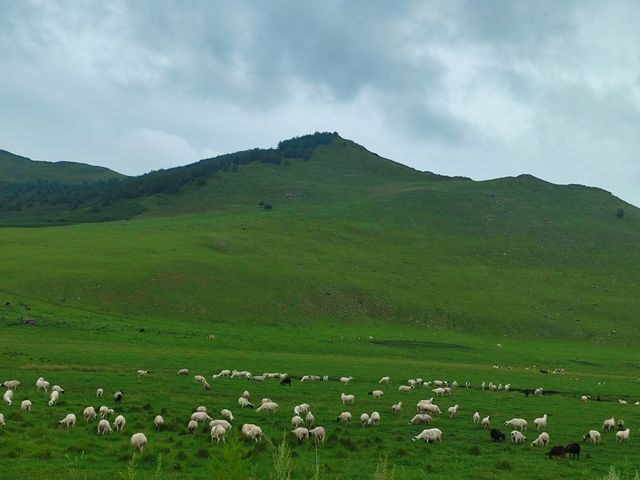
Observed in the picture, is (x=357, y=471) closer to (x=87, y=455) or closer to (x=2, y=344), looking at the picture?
(x=87, y=455)

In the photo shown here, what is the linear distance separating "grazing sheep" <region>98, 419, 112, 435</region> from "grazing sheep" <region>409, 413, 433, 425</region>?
12.6 metres

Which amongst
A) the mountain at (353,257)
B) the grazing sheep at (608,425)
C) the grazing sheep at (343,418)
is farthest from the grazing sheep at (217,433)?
the mountain at (353,257)

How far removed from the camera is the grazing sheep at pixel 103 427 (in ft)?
67.4

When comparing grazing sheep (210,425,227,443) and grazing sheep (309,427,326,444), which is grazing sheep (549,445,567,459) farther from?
grazing sheep (210,425,227,443)

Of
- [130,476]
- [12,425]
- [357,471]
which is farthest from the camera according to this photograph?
[12,425]

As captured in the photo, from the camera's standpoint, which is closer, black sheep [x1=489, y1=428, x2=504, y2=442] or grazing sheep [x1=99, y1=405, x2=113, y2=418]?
grazing sheep [x1=99, y1=405, x2=113, y2=418]

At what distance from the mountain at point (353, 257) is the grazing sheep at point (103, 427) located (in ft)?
149

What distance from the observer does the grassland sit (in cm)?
2000

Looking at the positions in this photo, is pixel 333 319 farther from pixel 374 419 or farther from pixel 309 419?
pixel 309 419

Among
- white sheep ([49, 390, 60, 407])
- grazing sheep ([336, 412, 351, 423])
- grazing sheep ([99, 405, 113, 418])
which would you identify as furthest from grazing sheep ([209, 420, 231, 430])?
white sheep ([49, 390, 60, 407])

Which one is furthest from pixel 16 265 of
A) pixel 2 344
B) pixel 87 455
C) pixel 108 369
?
pixel 87 455

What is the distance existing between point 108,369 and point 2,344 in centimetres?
1206

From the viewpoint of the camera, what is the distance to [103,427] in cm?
2064

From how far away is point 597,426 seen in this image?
91.5 ft
